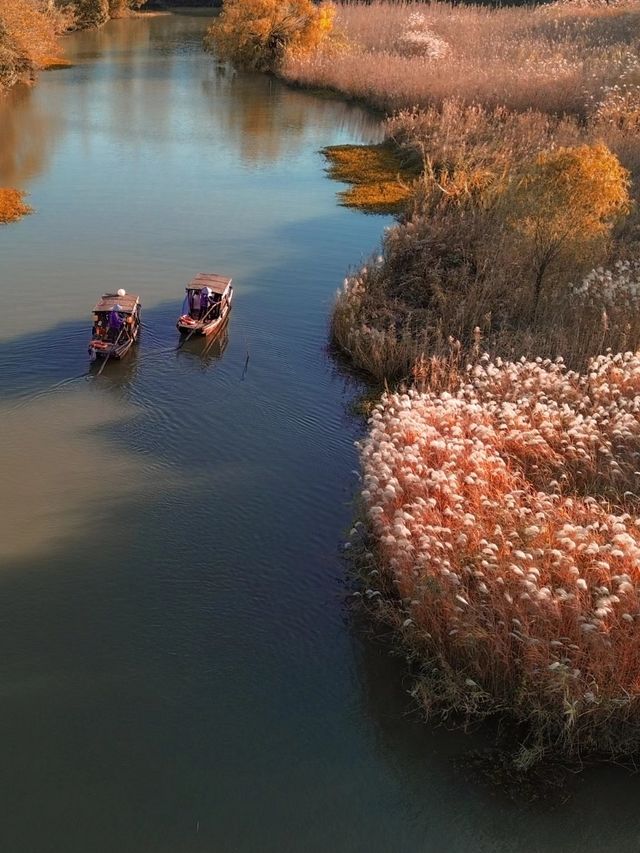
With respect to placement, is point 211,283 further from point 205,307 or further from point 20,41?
point 20,41

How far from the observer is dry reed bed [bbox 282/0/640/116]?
106ft

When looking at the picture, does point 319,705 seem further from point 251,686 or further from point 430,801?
point 430,801

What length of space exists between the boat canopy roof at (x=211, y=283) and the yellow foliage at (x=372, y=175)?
31.1 ft

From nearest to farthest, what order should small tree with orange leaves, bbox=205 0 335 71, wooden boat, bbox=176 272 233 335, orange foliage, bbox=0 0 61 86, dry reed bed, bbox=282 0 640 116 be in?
→ wooden boat, bbox=176 272 233 335, dry reed bed, bbox=282 0 640 116, orange foliage, bbox=0 0 61 86, small tree with orange leaves, bbox=205 0 335 71

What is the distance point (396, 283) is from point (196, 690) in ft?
37.0

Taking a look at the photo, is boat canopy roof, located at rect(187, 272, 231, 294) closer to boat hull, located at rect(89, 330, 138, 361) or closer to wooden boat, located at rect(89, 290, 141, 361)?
wooden boat, located at rect(89, 290, 141, 361)

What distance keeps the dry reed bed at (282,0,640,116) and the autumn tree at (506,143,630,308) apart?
16036 mm

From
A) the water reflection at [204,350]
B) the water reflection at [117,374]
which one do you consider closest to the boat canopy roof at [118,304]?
the water reflection at [117,374]

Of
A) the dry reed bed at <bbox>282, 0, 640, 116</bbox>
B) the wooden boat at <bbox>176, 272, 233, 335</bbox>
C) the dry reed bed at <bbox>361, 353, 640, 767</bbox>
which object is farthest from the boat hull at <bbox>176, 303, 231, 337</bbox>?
the dry reed bed at <bbox>282, 0, 640, 116</bbox>

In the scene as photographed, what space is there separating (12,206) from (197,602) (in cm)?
1765

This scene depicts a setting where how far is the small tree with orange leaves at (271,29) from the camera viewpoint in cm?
4684

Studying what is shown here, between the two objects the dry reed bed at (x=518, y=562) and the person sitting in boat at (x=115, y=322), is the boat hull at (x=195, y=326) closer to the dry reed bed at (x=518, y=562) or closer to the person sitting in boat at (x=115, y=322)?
the person sitting in boat at (x=115, y=322)

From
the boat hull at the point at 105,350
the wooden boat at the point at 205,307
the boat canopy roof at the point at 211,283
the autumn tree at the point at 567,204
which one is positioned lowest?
the boat hull at the point at 105,350

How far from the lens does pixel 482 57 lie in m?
40.2
